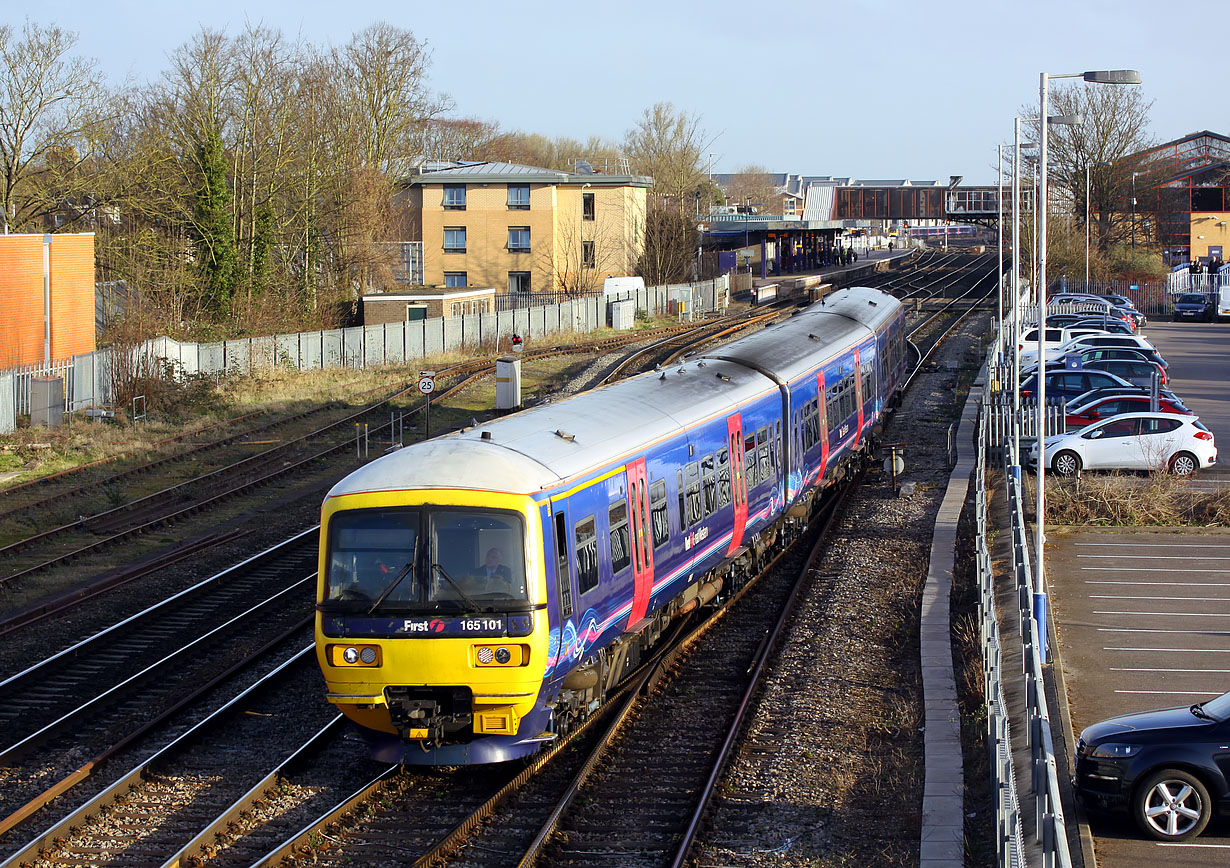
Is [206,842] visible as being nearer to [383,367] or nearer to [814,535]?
[814,535]

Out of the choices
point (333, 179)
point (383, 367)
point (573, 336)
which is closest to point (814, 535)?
point (383, 367)

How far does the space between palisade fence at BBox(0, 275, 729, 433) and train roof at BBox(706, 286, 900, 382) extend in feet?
58.6

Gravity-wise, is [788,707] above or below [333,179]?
below

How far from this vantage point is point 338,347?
45719mm

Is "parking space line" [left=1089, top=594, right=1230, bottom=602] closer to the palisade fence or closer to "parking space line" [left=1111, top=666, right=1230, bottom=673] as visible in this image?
"parking space line" [left=1111, top=666, right=1230, bottom=673]

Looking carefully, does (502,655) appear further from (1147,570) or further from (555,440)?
(1147,570)

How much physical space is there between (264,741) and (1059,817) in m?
7.38

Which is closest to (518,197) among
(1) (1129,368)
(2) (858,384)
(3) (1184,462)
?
(1) (1129,368)

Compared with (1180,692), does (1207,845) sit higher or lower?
lower

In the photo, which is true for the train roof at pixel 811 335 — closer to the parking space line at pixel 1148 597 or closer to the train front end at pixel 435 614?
the parking space line at pixel 1148 597

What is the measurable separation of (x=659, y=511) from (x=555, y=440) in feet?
6.33

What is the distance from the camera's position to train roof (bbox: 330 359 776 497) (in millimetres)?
10664

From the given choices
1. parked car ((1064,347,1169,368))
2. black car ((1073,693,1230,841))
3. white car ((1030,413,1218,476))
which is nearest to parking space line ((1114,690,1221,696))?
black car ((1073,693,1230,841))

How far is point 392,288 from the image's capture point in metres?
63.9
